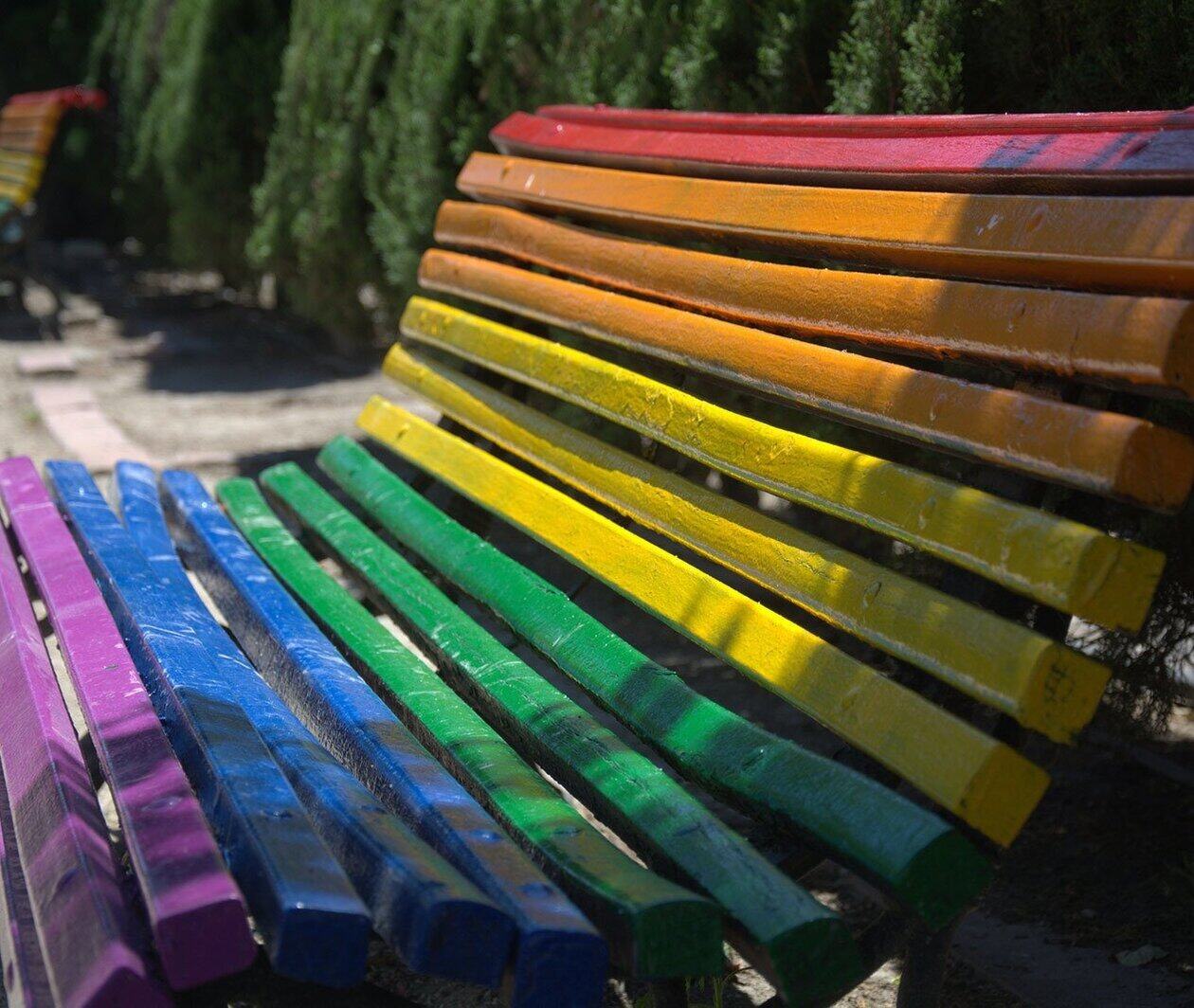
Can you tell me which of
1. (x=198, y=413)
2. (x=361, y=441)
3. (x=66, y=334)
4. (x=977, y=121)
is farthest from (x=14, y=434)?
(x=977, y=121)

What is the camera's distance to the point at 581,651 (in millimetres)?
2055

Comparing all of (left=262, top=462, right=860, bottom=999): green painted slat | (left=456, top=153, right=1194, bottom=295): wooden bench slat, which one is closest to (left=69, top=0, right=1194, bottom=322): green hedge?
(left=456, top=153, right=1194, bottom=295): wooden bench slat

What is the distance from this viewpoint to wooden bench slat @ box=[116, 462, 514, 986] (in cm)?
133

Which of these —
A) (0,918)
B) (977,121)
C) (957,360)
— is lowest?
(0,918)

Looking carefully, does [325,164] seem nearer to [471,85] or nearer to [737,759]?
[471,85]

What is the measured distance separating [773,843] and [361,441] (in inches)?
180

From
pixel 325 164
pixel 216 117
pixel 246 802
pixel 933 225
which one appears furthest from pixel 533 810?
pixel 216 117

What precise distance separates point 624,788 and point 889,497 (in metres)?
0.48

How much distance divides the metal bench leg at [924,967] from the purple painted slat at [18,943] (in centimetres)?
93

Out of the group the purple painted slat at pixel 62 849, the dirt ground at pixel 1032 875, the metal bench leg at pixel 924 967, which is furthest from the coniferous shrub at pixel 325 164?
the metal bench leg at pixel 924 967

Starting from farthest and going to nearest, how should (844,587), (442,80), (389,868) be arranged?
(442,80)
(844,587)
(389,868)

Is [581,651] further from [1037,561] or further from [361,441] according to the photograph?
[361,441]

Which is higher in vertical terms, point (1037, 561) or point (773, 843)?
point (1037, 561)

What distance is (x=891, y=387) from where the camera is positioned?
1785 mm
